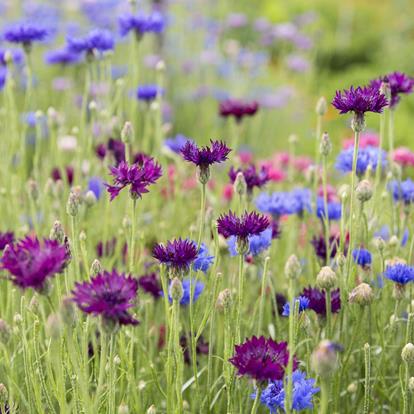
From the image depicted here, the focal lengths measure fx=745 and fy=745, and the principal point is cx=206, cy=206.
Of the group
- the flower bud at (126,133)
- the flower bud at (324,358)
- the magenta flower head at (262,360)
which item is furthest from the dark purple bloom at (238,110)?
the flower bud at (324,358)

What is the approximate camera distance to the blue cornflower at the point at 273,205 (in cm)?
165

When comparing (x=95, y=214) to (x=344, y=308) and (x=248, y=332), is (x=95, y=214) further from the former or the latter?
(x=344, y=308)

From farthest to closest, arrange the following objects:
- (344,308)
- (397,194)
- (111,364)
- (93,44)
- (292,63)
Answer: (292,63) → (93,44) → (397,194) → (344,308) → (111,364)

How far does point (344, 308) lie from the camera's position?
1314mm

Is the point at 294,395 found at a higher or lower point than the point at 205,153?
lower

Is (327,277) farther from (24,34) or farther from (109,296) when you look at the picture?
(24,34)

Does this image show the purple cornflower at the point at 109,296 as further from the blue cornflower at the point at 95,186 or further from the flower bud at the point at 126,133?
the blue cornflower at the point at 95,186

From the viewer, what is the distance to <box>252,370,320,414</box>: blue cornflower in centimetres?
103

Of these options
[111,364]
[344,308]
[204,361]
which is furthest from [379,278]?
[111,364]

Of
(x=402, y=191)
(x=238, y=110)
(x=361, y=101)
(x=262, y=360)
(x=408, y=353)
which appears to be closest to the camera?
(x=262, y=360)

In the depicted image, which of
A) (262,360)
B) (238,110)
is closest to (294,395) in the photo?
(262,360)

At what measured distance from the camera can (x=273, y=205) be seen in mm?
1652

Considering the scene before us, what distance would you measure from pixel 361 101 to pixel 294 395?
0.47 m

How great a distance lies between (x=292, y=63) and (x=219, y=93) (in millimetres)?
628
